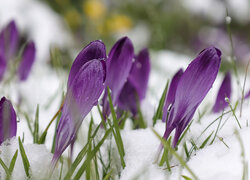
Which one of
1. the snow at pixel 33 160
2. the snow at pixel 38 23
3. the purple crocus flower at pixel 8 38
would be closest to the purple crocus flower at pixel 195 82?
the snow at pixel 33 160

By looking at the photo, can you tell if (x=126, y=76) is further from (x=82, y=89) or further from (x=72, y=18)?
(x=72, y=18)

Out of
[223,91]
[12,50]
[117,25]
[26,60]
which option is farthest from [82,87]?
[117,25]

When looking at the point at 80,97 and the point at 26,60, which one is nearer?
Answer: the point at 80,97

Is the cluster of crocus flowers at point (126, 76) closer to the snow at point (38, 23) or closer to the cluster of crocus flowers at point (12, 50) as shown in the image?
the cluster of crocus flowers at point (12, 50)

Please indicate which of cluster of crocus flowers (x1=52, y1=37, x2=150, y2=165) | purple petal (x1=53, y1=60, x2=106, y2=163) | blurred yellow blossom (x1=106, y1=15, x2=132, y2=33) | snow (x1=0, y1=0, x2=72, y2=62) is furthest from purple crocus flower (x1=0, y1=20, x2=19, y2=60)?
blurred yellow blossom (x1=106, y1=15, x2=132, y2=33)

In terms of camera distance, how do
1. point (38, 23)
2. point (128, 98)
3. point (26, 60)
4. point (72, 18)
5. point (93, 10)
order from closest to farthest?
point (128, 98)
point (26, 60)
point (38, 23)
point (93, 10)
point (72, 18)

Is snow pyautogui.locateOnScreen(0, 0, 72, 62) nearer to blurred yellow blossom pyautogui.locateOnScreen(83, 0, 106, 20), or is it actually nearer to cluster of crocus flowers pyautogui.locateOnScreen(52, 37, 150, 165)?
blurred yellow blossom pyautogui.locateOnScreen(83, 0, 106, 20)

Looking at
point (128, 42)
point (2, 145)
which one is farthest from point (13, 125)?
point (128, 42)
